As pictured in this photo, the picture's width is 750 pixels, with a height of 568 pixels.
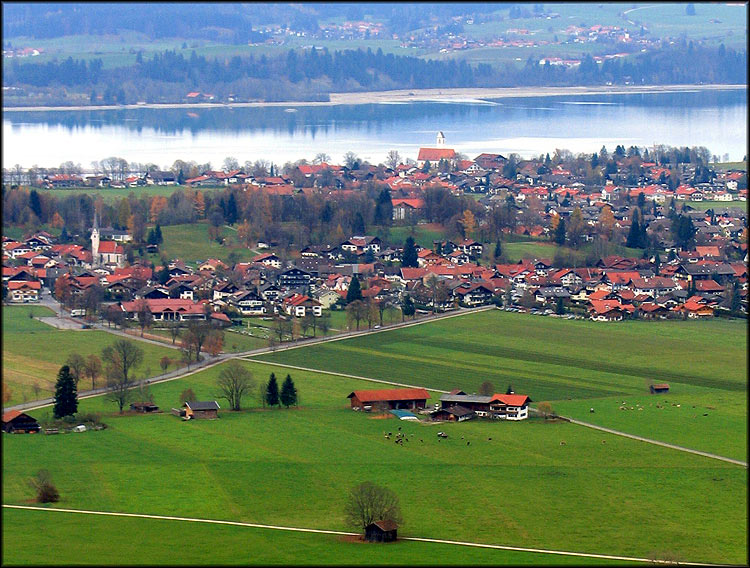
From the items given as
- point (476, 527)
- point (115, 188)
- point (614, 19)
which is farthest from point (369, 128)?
point (476, 527)

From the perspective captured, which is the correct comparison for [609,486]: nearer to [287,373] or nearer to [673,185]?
[287,373]

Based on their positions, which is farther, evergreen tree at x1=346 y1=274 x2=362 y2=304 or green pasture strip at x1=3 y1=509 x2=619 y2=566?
evergreen tree at x1=346 y1=274 x2=362 y2=304

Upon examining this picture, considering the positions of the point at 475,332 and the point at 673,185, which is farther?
the point at 673,185

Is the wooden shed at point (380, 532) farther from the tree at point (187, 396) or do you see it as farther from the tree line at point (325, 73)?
the tree line at point (325, 73)

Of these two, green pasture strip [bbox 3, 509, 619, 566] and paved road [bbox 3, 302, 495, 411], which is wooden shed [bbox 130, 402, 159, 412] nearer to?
paved road [bbox 3, 302, 495, 411]

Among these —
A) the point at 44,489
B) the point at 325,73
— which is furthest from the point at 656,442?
the point at 325,73

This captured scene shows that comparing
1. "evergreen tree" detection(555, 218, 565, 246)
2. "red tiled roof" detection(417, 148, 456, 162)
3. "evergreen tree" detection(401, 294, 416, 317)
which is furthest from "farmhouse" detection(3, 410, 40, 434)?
"red tiled roof" detection(417, 148, 456, 162)
